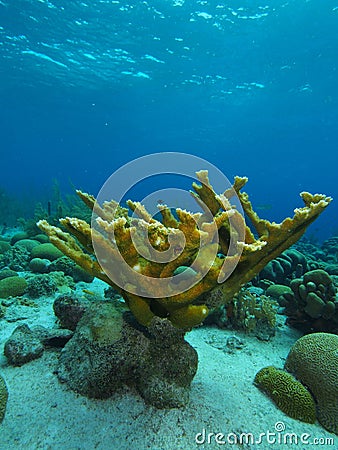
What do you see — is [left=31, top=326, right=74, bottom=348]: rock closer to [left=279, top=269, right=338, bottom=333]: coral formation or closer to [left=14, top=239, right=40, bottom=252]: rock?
[left=279, top=269, right=338, bottom=333]: coral formation

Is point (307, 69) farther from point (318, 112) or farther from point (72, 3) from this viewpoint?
point (72, 3)

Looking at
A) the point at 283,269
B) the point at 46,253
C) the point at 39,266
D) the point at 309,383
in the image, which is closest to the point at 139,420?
the point at 309,383

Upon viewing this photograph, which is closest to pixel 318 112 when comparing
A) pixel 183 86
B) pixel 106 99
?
pixel 183 86

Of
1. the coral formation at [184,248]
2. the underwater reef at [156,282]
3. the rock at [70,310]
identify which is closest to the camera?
the coral formation at [184,248]

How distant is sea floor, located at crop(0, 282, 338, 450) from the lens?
218cm

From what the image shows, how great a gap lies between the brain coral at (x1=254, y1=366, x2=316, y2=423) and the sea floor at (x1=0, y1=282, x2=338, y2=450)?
3.0 inches

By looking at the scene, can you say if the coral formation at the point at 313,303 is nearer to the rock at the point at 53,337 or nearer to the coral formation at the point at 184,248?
the coral formation at the point at 184,248

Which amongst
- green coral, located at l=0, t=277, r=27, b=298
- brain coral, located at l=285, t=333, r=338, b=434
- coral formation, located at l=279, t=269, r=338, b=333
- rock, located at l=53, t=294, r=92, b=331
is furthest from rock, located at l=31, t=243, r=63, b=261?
brain coral, located at l=285, t=333, r=338, b=434

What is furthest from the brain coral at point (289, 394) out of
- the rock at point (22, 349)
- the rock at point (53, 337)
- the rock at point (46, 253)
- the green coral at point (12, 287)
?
the rock at point (46, 253)

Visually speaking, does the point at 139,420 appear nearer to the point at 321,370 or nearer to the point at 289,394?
the point at 289,394

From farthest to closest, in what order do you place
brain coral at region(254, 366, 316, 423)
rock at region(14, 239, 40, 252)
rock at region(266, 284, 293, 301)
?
rock at region(14, 239, 40, 252) < rock at region(266, 284, 293, 301) < brain coral at region(254, 366, 316, 423)

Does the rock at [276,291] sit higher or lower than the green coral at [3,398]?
higher

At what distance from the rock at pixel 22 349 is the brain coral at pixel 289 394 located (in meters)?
2.50

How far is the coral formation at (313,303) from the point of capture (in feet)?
14.2
